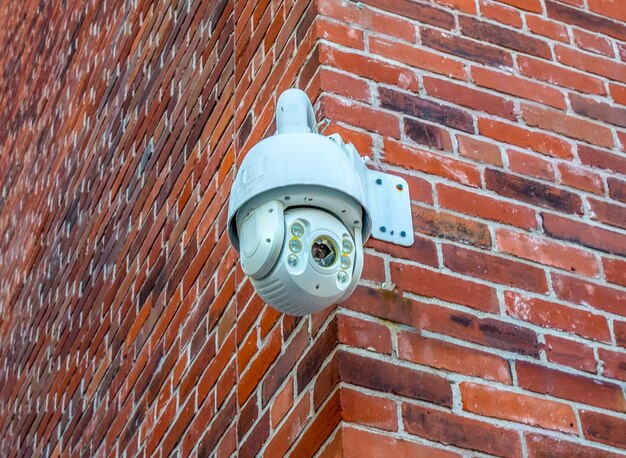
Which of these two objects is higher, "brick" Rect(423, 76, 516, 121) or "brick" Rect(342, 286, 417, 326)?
"brick" Rect(423, 76, 516, 121)

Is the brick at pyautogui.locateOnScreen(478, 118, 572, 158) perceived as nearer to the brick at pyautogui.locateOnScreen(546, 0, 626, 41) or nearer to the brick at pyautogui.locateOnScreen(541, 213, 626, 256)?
the brick at pyautogui.locateOnScreen(541, 213, 626, 256)

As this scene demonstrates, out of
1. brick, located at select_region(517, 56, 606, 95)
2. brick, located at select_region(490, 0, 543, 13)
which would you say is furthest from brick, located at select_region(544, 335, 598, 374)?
brick, located at select_region(490, 0, 543, 13)

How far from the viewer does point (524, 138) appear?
9.48 ft

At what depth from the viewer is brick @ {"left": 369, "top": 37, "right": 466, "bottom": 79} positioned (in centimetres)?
287

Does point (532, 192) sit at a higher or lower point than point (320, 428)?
higher

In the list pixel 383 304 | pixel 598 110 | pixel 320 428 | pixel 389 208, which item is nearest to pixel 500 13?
pixel 598 110

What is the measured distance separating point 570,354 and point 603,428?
0.58 feet

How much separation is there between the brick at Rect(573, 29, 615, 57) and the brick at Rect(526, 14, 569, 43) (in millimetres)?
39

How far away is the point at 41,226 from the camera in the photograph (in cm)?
561

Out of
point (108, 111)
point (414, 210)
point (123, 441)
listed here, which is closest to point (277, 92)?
point (414, 210)

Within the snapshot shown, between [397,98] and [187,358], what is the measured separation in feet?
3.03

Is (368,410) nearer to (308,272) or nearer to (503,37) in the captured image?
(308,272)

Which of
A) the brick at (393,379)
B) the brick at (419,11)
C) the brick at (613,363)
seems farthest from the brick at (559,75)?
the brick at (393,379)

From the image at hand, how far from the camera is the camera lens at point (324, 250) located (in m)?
2.13
